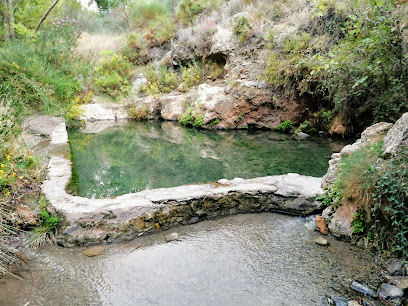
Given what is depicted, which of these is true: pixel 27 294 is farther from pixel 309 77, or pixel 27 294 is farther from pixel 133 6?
pixel 133 6

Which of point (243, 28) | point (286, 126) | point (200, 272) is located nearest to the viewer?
point (200, 272)

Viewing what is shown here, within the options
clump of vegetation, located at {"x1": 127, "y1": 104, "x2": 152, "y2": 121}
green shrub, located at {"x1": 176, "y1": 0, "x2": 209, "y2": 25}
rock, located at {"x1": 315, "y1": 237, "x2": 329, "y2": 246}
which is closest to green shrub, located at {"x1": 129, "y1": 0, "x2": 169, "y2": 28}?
green shrub, located at {"x1": 176, "y1": 0, "x2": 209, "y2": 25}

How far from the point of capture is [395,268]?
256 centimetres

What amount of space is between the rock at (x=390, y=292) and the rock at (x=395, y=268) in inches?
8.2

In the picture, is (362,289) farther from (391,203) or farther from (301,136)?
(301,136)

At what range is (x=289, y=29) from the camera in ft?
28.8

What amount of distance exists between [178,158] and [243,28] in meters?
6.52

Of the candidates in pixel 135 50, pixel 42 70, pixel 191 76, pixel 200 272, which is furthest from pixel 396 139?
pixel 135 50

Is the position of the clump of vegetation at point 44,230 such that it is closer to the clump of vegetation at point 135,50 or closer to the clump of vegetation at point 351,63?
the clump of vegetation at point 351,63

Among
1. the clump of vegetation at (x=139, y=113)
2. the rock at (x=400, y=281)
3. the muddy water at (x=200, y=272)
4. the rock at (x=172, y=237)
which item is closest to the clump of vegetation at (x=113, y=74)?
the clump of vegetation at (x=139, y=113)

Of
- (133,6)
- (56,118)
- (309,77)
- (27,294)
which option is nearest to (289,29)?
(309,77)

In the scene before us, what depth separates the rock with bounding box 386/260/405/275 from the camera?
2.53 m

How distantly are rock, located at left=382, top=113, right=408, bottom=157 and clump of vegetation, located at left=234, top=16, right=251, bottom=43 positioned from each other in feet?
27.2

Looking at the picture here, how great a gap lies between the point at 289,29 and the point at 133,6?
11.8 m
